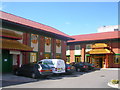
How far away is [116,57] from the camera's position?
35344mm

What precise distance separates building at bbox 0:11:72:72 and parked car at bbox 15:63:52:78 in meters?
2.47

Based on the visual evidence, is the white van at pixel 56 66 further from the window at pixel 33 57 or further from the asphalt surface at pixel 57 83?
Answer: the window at pixel 33 57

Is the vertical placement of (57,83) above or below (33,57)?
below

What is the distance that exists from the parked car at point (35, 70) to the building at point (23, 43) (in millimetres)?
2467

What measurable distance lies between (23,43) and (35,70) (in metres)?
7.24

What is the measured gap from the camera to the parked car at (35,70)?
1584 cm

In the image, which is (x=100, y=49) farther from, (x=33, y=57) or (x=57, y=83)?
(x=57, y=83)

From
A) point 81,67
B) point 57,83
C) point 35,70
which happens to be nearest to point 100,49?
point 81,67

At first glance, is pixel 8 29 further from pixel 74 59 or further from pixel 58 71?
pixel 74 59

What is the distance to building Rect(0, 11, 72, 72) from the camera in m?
18.4

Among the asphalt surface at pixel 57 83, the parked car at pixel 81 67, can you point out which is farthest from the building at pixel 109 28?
the asphalt surface at pixel 57 83

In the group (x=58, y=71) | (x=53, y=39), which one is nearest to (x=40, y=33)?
(x=53, y=39)

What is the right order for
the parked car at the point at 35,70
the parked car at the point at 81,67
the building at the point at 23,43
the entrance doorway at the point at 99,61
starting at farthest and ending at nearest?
1. the entrance doorway at the point at 99,61
2. the parked car at the point at 81,67
3. the building at the point at 23,43
4. the parked car at the point at 35,70

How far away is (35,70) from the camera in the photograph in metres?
16.2
